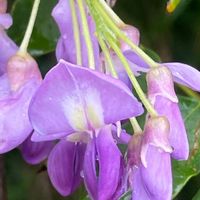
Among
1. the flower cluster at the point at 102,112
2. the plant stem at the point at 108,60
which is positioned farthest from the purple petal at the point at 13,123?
the plant stem at the point at 108,60

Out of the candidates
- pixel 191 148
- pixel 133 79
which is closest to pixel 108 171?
pixel 133 79

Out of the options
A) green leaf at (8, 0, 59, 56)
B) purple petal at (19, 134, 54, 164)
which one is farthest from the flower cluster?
green leaf at (8, 0, 59, 56)

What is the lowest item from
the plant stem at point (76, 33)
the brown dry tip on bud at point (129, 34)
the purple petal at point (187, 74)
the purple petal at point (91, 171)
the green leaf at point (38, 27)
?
the green leaf at point (38, 27)

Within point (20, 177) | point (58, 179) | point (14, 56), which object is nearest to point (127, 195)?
point (58, 179)

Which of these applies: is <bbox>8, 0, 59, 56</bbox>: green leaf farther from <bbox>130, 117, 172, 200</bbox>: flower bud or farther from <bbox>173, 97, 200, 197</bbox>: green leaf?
<bbox>130, 117, 172, 200</bbox>: flower bud

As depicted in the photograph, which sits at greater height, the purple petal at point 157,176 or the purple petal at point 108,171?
the purple petal at point 157,176

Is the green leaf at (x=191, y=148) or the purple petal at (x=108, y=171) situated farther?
the green leaf at (x=191, y=148)

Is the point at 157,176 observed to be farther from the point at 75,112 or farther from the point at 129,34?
the point at 129,34

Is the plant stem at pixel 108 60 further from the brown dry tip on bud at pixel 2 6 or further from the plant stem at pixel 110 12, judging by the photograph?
the brown dry tip on bud at pixel 2 6
